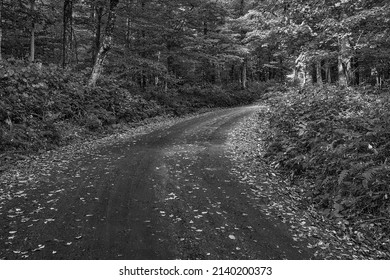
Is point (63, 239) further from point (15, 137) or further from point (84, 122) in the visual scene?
point (84, 122)

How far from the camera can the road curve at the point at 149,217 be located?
185 inches

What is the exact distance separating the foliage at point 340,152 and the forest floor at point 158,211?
57 centimetres

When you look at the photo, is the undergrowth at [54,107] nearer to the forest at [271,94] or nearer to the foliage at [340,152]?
the forest at [271,94]

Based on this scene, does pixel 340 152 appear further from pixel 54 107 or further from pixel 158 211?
pixel 54 107

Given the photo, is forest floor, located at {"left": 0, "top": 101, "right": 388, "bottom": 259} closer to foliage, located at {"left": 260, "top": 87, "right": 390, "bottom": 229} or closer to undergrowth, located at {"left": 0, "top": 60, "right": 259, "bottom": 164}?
foliage, located at {"left": 260, "top": 87, "right": 390, "bottom": 229}

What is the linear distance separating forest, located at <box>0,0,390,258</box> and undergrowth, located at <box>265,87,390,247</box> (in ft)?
0.09

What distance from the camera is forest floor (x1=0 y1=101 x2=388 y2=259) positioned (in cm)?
478

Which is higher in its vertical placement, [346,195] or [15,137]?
[15,137]

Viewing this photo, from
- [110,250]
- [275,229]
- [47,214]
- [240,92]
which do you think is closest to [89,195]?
[47,214]

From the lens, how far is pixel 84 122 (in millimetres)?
14273

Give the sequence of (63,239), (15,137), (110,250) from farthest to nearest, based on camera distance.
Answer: (15,137) < (63,239) < (110,250)

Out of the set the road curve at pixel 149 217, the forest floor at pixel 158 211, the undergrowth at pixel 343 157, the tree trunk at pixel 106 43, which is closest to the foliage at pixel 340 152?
the undergrowth at pixel 343 157

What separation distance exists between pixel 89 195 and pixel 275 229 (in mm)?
4178

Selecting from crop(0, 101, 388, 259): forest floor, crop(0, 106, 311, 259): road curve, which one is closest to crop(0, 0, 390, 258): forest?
crop(0, 101, 388, 259): forest floor
